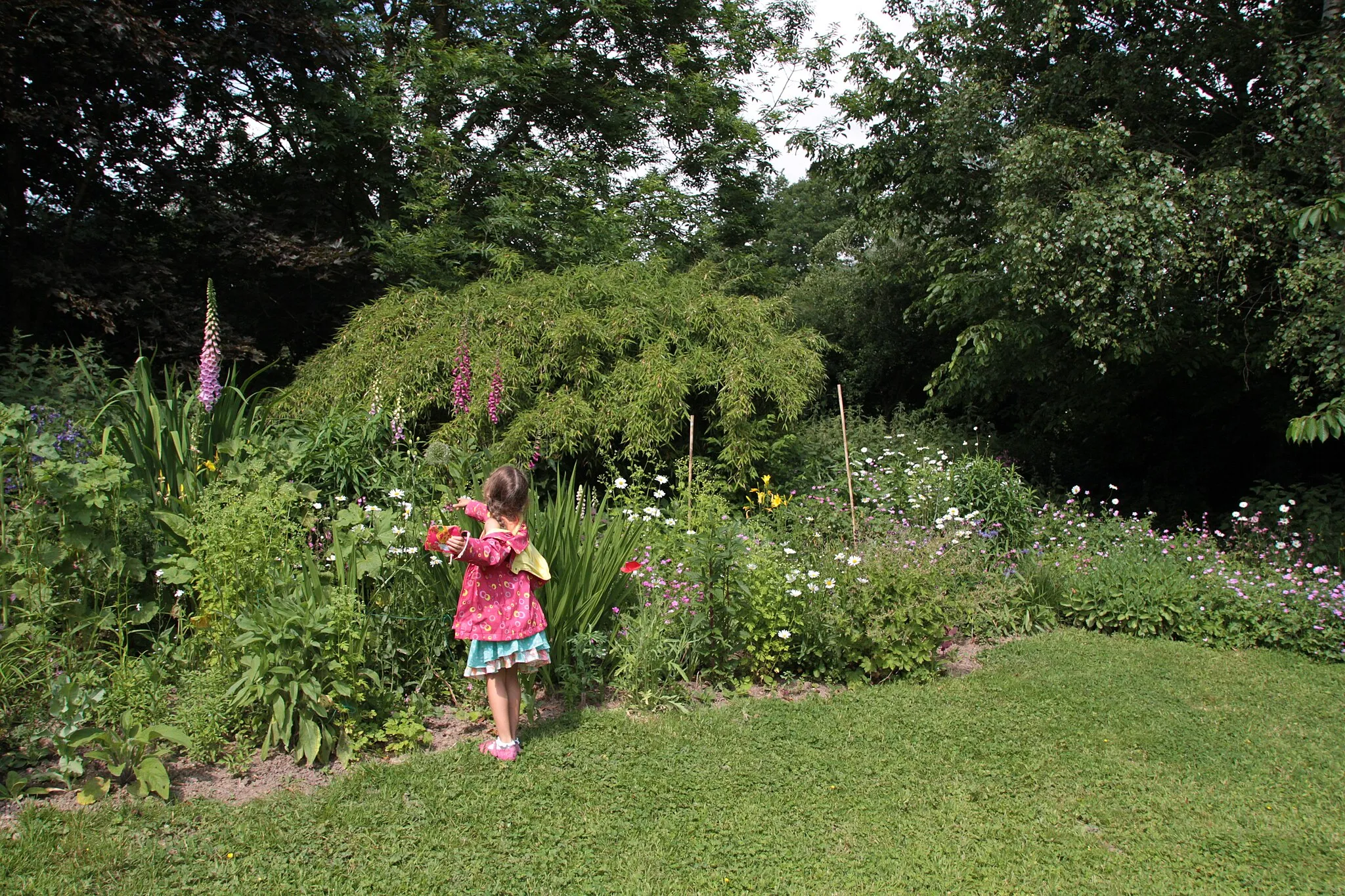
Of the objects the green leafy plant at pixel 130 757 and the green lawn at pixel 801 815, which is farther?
the green leafy plant at pixel 130 757

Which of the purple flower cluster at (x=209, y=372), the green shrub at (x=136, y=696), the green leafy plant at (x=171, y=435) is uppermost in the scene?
the purple flower cluster at (x=209, y=372)

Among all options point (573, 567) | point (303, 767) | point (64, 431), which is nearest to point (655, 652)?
point (573, 567)

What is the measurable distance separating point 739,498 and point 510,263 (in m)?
3.53

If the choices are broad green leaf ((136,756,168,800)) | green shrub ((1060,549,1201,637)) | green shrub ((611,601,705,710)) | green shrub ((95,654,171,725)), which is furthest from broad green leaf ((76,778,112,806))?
green shrub ((1060,549,1201,637))

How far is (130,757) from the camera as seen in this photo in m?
3.21

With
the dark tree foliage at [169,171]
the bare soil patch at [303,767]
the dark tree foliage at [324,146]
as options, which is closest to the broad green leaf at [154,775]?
the bare soil patch at [303,767]

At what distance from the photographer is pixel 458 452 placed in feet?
15.5

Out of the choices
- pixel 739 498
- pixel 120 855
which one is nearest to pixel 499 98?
pixel 739 498

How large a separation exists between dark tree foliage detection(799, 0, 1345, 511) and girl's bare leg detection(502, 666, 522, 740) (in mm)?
5686

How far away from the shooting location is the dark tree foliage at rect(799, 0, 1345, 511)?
6.86 meters

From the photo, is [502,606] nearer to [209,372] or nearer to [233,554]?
[233,554]

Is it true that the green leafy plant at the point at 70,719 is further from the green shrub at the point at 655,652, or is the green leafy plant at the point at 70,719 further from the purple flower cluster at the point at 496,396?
the purple flower cluster at the point at 496,396

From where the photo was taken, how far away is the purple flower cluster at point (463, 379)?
5.75 meters

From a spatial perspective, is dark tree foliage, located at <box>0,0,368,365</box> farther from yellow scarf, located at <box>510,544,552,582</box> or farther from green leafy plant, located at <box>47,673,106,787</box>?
yellow scarf, located at <box>510,544,552,582</box>
